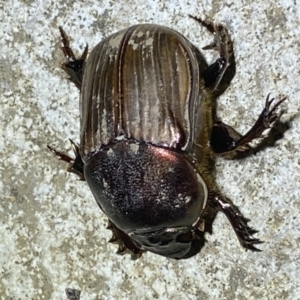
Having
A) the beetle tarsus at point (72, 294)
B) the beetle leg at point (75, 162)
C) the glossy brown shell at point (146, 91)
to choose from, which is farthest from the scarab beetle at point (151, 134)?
the beetle tarsus at point (72, 294)

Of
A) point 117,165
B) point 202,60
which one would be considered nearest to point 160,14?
point 202,60

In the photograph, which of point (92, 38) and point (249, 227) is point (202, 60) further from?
point (249, 227)

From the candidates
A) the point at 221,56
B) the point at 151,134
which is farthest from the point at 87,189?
the point at 221,56

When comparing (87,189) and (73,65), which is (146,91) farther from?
(87,189)

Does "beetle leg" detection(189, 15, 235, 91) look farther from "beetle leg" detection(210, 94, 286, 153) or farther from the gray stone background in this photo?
"beetle leg" detection(210, 94, 286, 153)

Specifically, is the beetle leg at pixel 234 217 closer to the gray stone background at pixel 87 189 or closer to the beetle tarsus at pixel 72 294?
the gray stone background at pixel 87 189
